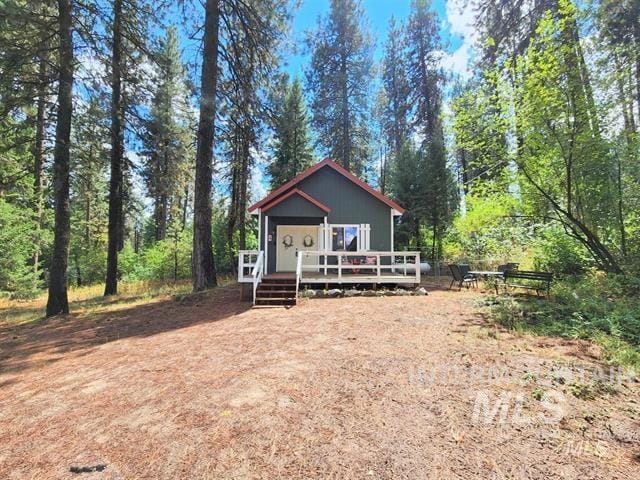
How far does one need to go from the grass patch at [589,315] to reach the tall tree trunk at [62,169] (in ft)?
36.2

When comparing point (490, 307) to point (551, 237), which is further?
point (551, 237)

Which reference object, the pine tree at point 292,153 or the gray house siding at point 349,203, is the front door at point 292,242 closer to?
the gray house siding at point 349,203

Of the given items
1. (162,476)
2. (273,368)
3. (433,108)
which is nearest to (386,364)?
(273,368)

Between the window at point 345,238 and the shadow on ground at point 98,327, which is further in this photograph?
the window at point 345,238

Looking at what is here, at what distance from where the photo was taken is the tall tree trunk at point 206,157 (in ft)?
37.0

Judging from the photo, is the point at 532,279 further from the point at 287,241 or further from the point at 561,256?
the point at 287,241

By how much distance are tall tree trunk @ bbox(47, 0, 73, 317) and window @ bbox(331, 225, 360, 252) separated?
336 inches

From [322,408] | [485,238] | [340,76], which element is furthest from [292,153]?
[322,408]

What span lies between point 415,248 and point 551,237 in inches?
353

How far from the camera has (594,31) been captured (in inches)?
428

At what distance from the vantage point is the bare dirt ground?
7.89 feet

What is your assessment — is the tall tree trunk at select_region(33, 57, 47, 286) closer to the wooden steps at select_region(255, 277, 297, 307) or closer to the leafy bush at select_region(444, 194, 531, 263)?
the wooden steps at select_region(255, 277, 297, 307)

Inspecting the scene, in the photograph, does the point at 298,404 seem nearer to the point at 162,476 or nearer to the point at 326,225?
the point at 162,476

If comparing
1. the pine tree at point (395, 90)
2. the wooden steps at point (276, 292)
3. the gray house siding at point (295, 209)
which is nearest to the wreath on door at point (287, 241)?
the gray house siding at point (295, 209)
